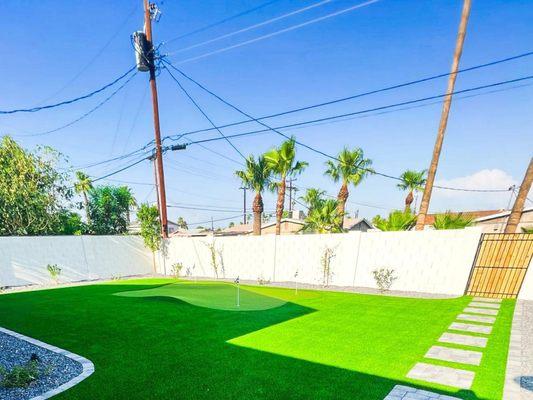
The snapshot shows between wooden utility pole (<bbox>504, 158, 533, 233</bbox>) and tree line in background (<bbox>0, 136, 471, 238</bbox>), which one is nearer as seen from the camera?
wooden utility pole (<bbox>504, 158, 533, 233</bbox>)

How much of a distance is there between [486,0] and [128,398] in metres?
10.9

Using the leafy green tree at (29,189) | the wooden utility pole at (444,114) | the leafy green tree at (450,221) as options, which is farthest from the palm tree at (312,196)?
the leafy green tree at (29,189)

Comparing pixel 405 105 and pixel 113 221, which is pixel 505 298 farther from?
pixel 113 221

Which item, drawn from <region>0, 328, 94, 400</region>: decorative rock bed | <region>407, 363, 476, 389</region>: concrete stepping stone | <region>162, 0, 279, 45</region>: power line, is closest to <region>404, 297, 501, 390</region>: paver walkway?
<region>407, 363, 476, 389</region>: concrete stepping stone

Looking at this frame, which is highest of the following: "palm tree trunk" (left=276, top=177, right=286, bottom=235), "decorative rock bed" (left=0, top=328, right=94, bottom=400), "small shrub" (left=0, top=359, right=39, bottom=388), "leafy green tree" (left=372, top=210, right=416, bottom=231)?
"palm tree trunk" (left=276, top=177, right=286, bottom=235)

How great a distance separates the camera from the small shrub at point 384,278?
29.9 ft

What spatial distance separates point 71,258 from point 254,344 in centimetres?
1227

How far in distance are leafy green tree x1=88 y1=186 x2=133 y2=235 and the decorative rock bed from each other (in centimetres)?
2255

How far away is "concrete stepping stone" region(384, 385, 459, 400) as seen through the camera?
290 centimetres

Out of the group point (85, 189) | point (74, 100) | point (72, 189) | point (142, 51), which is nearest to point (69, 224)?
point (72, 189)

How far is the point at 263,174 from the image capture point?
731 inches

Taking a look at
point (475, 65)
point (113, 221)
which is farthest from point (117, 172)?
point (475, 65)

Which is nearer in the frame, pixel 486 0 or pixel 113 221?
pixel 486 0

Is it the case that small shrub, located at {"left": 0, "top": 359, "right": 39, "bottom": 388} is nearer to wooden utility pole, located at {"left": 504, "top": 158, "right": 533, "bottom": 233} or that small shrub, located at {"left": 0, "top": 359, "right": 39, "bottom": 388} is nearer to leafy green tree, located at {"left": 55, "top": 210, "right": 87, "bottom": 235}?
wooden utility pole, located at {"left": 504, "top": 158, "right": 533, "bottom": 233}
